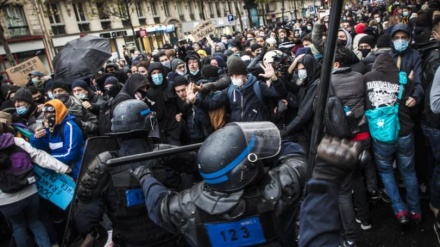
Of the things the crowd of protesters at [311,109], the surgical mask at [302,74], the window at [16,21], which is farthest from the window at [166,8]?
the surgical mask at [302,74]

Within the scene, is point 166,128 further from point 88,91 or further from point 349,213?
point 349,213

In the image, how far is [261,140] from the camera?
6.04 ft

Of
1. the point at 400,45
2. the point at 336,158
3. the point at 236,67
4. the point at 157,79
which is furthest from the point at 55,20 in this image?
the point at 336,158

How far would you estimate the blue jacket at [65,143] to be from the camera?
3.78 metres

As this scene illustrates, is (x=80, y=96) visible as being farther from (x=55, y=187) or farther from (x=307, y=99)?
(x=307, y=99)

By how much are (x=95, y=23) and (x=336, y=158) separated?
29925 millimetres

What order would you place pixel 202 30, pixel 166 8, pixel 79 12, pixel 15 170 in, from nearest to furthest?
pixel 15 170 → pixel 202 30 → pixel 79 12 → pixel 166 8

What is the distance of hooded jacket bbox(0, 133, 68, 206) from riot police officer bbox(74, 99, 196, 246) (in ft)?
4.62

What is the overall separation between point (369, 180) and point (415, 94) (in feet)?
3.27

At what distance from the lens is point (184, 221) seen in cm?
182

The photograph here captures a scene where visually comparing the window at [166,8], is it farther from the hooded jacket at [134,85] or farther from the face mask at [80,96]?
the hooded jacket at [134,85]

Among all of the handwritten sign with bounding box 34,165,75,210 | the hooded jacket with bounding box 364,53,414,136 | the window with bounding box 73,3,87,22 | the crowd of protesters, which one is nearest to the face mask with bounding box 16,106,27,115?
the crowd of protesters

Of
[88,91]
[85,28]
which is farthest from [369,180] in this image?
[85,28]

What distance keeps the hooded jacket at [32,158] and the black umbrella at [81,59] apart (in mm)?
3515
